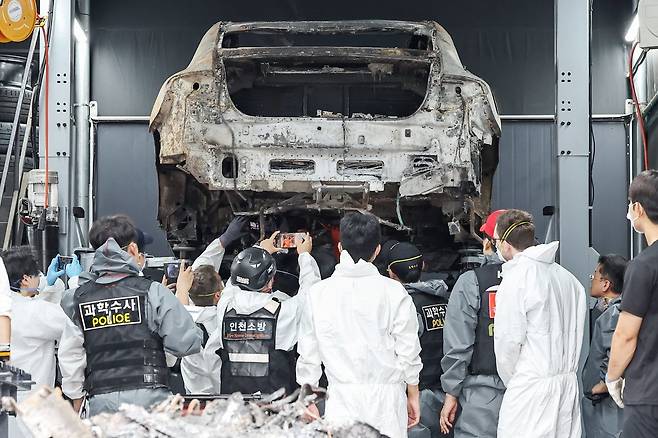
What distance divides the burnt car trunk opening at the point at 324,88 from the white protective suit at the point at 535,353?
A: 119 inches

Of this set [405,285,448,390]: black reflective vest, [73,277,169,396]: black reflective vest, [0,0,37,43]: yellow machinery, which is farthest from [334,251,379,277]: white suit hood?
[0,0,37,43]: yellow machinery

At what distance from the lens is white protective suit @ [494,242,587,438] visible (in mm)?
4191

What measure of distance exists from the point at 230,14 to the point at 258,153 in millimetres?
4453

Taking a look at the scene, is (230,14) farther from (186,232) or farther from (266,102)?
(186,232)

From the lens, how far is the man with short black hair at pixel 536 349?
419 cm

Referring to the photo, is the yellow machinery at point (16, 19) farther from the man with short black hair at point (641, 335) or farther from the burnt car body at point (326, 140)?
the man with short black hair at point (641, 335)

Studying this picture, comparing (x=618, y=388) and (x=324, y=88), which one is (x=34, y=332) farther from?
(x=324, y=88)

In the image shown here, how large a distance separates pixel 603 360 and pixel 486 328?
0.86m

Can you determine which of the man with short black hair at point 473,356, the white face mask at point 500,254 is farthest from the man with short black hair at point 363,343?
the white face mask at point 500,254

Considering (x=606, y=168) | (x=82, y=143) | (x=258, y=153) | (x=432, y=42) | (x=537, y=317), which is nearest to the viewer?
(x=537, y=317)

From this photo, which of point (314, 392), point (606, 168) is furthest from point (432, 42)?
point (314, 392)

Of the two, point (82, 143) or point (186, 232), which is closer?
point (186, 232)

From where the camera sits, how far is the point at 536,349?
4203 millimetres

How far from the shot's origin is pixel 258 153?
633 cm
